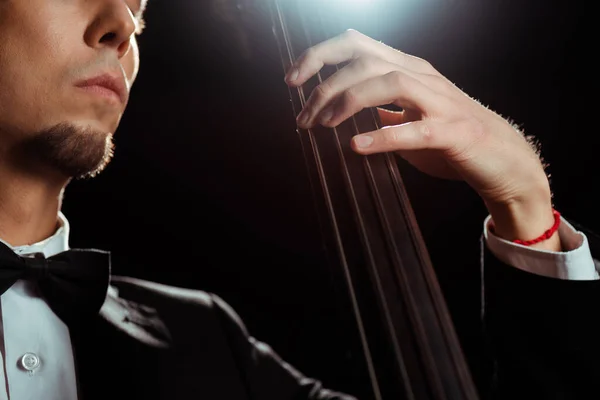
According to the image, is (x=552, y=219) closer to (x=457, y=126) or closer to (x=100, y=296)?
(x=457, y=126)

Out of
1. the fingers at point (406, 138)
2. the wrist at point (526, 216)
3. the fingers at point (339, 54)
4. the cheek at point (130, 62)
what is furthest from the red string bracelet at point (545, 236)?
the cheek at point (130, 62)

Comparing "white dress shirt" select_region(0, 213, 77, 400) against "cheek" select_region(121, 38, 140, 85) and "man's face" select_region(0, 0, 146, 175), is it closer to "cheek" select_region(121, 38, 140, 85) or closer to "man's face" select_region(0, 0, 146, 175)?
"man's face" select_region(0, 0, 146, 175)

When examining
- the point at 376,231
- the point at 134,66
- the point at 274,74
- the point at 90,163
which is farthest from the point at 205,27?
the point at 376,231

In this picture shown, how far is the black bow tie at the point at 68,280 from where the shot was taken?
3.75 ft

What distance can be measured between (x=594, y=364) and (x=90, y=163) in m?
1.11

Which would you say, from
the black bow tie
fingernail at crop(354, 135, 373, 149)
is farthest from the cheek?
fingernail at crop(354, 135, 373, 149)

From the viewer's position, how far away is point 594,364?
101 cm

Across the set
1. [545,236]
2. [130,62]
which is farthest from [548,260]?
[130,62]

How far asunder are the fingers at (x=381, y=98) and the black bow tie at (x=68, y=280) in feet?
2.05

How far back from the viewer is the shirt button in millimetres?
1041

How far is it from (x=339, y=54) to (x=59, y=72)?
584 mm

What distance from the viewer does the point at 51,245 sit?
1.32 m

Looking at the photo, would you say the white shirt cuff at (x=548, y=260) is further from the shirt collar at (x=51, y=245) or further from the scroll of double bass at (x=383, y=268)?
the shirt collar at (x=51, y=245)

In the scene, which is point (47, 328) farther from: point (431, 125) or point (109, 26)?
point (431, 125)
